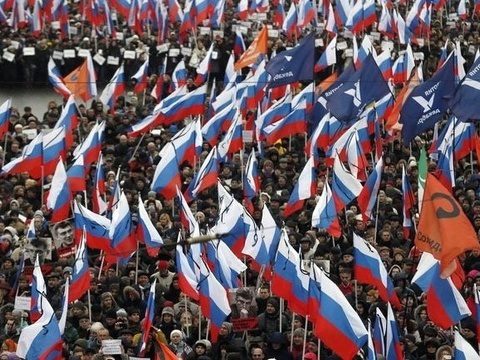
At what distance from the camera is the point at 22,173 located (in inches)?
893

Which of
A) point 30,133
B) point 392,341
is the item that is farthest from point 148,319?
point 30,133

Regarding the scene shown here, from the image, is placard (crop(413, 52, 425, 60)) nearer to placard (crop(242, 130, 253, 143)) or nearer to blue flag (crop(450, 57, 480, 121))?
placard (crop(242, 130, 253, 143))

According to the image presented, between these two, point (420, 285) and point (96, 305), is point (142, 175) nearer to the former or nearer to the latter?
point (96, 305)

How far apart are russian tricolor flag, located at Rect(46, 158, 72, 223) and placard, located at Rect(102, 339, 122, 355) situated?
5.08 meters

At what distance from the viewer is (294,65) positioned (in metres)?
23.6

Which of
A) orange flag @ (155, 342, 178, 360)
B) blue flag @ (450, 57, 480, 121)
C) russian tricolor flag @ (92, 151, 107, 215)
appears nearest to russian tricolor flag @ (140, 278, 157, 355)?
orange flag @ (155, 342, 178, 360)

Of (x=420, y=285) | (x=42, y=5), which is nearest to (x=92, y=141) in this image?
(x=420, y=285)

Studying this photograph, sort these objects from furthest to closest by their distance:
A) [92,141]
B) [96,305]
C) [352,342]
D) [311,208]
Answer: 1. [92,141]
2. [311,208]
3. [96,305]
4. [352,342]

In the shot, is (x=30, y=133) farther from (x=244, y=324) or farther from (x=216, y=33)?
(x=216, y=33)

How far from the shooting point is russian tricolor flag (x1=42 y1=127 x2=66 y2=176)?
22.1 metres

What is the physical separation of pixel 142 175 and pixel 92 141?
1011 mm

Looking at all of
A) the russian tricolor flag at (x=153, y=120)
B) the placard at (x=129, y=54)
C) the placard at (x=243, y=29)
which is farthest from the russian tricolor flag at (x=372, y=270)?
the placard at (x=243, y=29)

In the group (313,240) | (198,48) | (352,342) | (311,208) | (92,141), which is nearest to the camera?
(352,342)

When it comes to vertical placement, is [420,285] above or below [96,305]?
above
